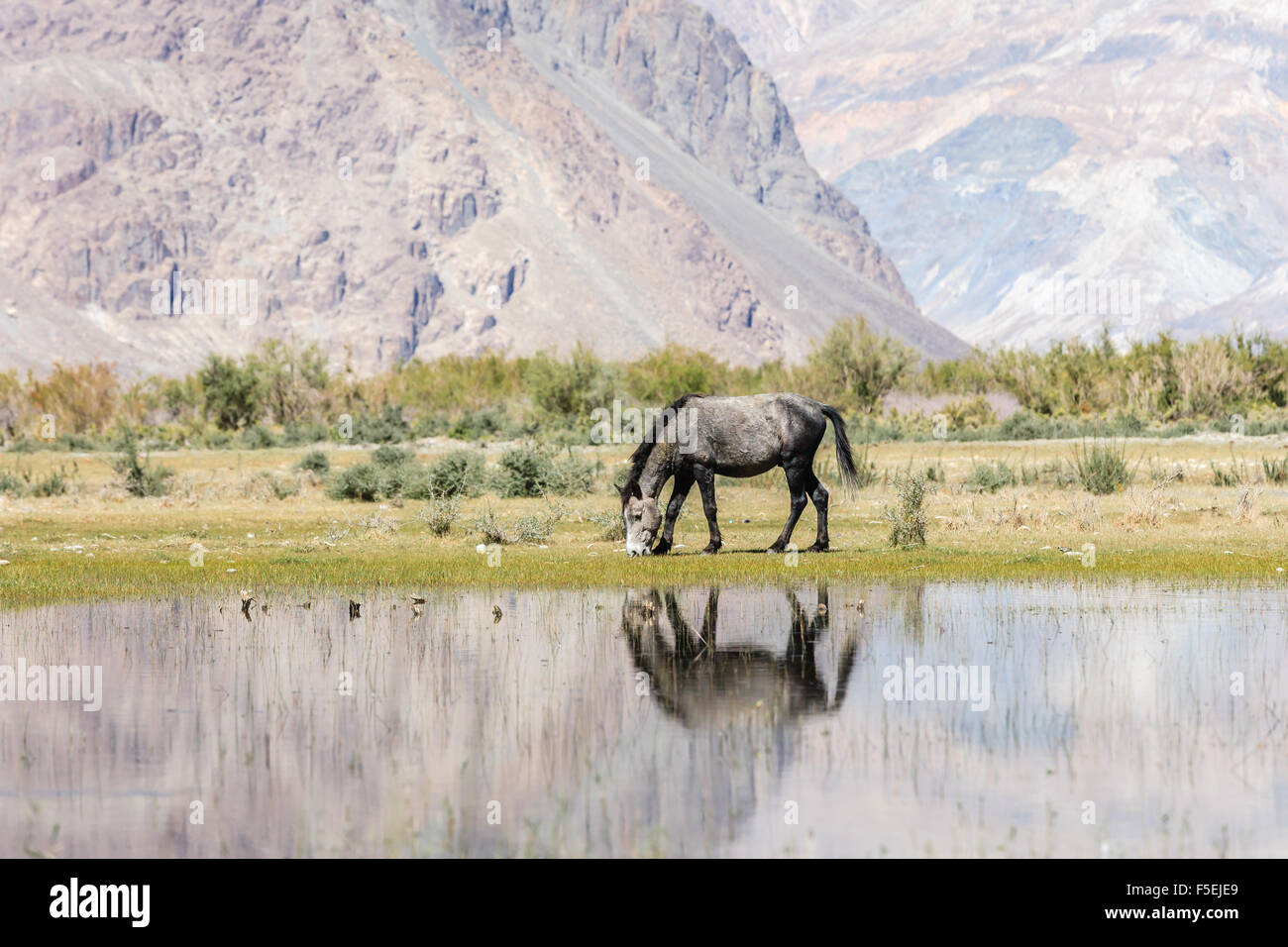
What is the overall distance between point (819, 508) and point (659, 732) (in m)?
12.7

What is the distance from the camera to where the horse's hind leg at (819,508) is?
2303 centimetres

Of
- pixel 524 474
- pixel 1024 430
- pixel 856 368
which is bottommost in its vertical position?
pixel 524 474

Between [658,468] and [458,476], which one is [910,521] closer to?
[658,468]

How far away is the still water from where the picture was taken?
8.82 meters

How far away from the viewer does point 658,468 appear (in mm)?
23188

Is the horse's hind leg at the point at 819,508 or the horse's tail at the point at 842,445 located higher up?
the horse's tail at the point at 842,445

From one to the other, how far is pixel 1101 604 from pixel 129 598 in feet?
36.3

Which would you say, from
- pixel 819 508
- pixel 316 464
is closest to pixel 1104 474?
pixel 819 508

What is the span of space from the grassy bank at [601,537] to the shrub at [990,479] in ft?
0.22

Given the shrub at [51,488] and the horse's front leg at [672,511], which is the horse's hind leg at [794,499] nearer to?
the horse's front leg at [672,511]

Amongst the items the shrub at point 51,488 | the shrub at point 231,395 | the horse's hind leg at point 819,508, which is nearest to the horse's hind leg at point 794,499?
the horse's hind leg at point 819,508

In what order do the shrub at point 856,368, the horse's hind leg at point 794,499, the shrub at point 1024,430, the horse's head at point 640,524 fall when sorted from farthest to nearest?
the shrub at point 856,368 < the shrub at point 1024,430 < the horse's hind leg at point 794,499 < the horse's head at point 640,524

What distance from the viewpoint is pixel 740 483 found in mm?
37219
